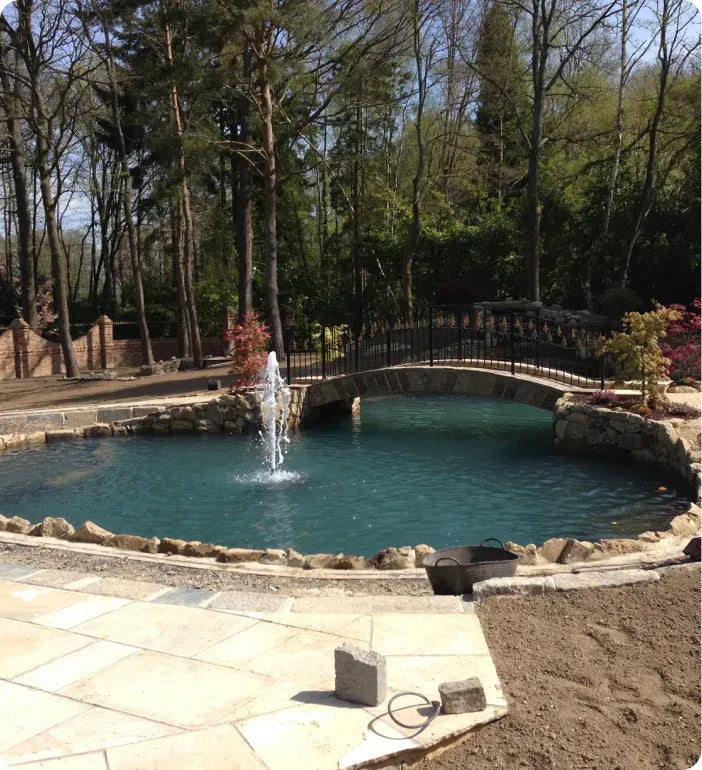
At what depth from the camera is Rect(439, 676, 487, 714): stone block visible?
9.87ft

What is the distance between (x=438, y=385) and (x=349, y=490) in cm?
408

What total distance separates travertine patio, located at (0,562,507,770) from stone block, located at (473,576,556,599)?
0.51 feet

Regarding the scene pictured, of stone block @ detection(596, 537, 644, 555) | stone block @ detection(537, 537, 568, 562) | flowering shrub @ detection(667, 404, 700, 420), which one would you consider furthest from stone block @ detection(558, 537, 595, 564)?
flowering shrub @ detection(667, 404, 700, 420)

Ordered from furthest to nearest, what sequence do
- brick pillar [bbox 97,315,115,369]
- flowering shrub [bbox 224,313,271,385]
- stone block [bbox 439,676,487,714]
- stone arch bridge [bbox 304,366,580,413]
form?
brick pillar [bbox 97,315,115,369] < flowering shrub [bbox 224,313,271,385] < stone arch bridge [bbox 304,366,580,413] < stone block [bbox 439,676,487,714]

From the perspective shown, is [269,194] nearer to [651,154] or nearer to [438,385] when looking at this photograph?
[438,385]

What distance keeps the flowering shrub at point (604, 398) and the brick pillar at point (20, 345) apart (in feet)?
57.6

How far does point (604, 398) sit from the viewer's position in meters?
11.1

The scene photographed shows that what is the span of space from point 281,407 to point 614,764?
11782 millimetres

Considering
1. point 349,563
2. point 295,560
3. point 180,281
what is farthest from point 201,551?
point 180,281

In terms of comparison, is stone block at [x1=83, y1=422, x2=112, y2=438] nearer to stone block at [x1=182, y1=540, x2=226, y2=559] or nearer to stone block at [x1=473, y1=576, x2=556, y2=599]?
stone block at [x1=182, y1=540, x2=226, y2=559]

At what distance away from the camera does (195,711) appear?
10.2 feet

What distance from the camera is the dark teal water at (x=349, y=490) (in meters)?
7.89

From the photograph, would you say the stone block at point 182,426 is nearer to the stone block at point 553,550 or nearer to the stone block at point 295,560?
the stone block at point 295,560

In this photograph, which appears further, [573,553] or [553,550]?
[553,550]
